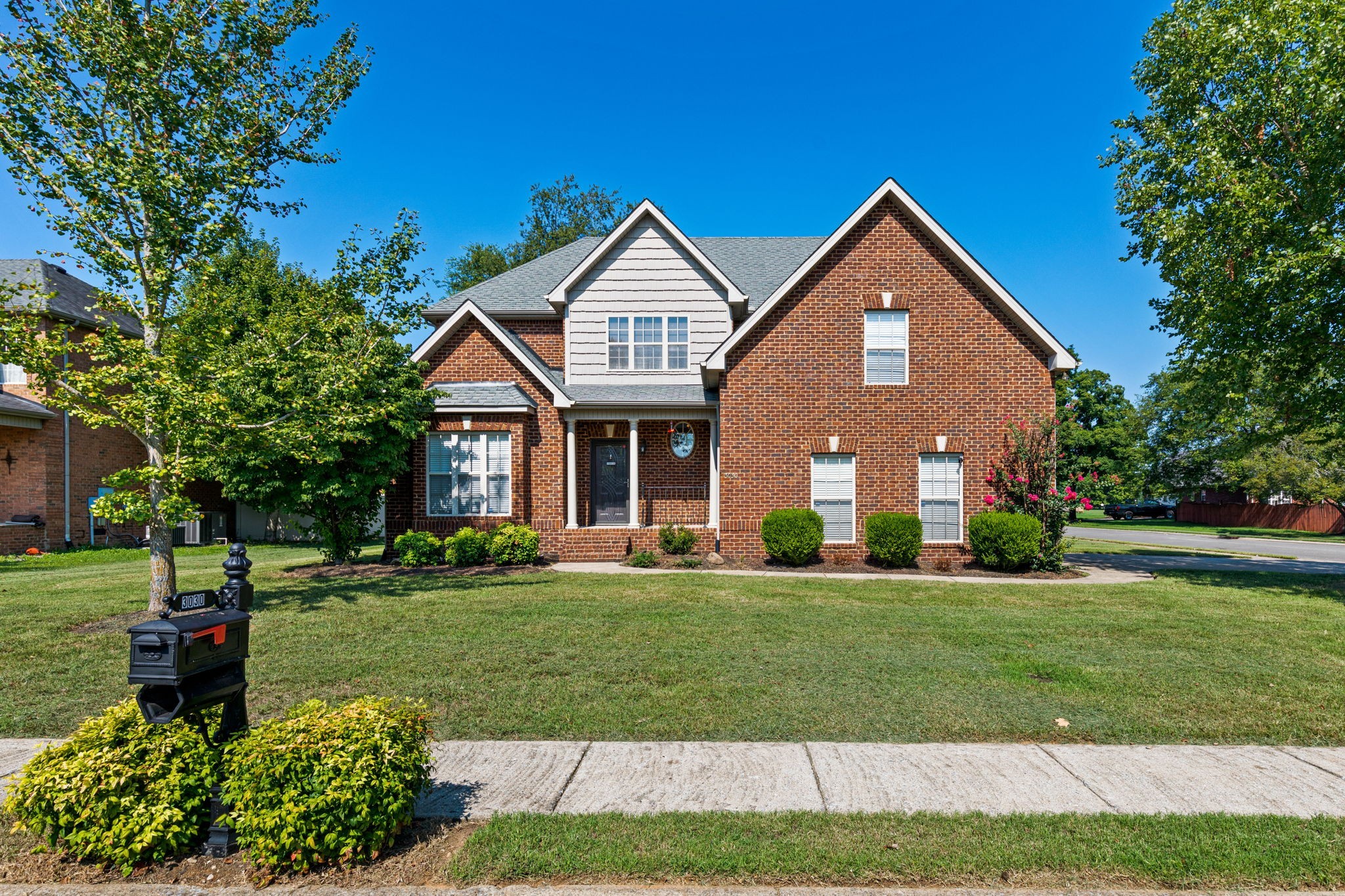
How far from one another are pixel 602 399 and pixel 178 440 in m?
8.65

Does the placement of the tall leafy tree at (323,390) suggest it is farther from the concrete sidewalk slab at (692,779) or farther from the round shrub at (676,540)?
the concrete sidewalk slab at (692,779)

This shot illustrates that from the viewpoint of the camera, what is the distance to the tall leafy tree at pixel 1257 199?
13.3m

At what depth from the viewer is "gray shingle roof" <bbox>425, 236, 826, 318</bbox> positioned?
1880 centimetres

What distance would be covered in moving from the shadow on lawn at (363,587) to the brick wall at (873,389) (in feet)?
17.8

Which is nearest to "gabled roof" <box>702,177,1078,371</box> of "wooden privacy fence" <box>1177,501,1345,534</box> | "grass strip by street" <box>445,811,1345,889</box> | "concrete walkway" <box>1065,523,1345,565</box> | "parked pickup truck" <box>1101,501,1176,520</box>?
"concrete walkway" <box>1065,523,1345,565</box>

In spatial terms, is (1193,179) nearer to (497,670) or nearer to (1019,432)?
(1019,432)

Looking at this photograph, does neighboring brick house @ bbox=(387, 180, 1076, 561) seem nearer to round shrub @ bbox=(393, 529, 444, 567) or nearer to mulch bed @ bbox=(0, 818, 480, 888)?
round shrub @ bbox=(393, 529, 444, 567)

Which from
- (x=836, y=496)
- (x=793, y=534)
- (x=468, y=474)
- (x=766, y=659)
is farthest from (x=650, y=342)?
(x=766, y=659)

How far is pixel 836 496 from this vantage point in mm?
15930

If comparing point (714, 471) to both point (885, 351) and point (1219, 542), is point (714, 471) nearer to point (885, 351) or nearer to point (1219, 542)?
point (885, 351)

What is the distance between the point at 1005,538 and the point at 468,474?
12.1m

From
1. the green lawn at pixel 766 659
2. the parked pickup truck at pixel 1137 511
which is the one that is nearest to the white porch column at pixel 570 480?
the green lawn at pixel 766 659

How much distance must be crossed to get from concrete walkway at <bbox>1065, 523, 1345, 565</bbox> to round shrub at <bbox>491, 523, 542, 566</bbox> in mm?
20727

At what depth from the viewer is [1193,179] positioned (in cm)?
1539
